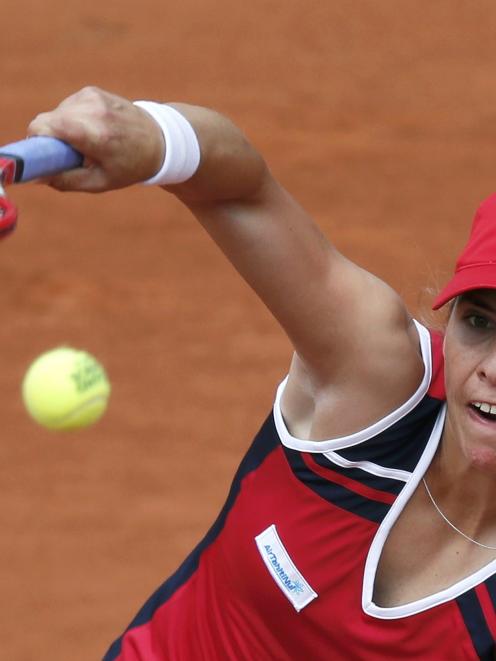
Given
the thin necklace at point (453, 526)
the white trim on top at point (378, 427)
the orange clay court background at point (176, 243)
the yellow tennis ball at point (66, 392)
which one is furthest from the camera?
the orange clay court background at point (176, 243)

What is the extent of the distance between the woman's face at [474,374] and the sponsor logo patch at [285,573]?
403 mm

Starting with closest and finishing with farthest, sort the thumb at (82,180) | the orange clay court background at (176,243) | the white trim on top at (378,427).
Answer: the thumb at (82,180)
the white trim on top at (378,427)
the orange clay court background at (176,243)

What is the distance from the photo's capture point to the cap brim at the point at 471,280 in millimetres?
2309

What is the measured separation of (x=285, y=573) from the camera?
2562 mm

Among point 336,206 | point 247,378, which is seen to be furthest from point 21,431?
point 336,206

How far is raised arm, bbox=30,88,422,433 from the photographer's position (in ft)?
7.34

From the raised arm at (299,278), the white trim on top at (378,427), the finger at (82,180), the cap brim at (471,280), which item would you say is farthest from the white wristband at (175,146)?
the white trim on top at (378,427)

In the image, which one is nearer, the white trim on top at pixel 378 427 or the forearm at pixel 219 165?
the forearm at pixel 219 165

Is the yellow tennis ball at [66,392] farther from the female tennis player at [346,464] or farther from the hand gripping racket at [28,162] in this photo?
the hand gripping racket at [28,162]

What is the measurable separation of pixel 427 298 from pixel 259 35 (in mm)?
5452

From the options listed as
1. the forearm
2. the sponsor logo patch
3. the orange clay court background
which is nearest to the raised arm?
the forearm

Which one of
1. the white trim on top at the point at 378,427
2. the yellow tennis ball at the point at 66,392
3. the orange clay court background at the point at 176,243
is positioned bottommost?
the orange clay court background at the point at 176,243

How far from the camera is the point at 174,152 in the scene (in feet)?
6.87

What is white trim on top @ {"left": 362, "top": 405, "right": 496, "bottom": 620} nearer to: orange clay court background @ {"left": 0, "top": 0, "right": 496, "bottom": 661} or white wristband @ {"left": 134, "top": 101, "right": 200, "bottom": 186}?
white wristband @ {"left": 134, "top": 101, "right": 200, "bottom": 186}
